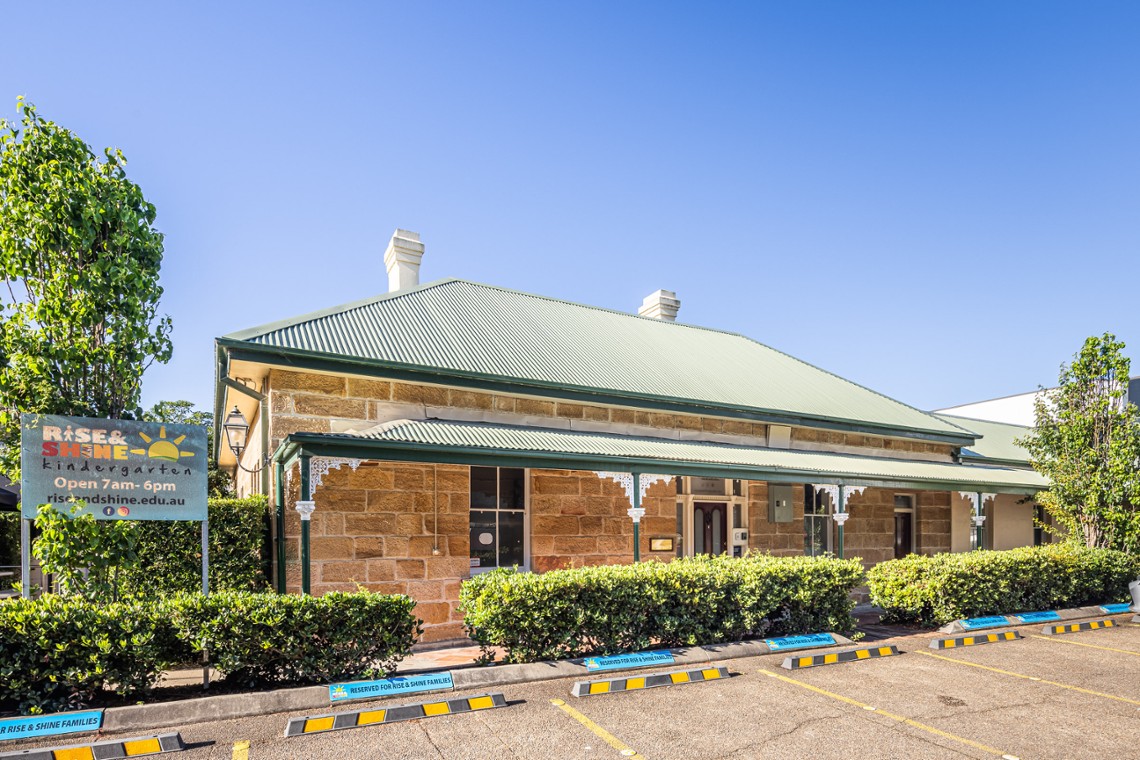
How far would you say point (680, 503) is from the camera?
15.1 meters

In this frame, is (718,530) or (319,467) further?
(718,530)

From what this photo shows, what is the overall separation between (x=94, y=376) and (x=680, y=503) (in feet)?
35.5

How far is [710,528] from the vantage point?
51.2 ft

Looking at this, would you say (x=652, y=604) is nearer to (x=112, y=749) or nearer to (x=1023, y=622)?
(x=112, y=749)

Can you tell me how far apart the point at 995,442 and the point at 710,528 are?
1344cm

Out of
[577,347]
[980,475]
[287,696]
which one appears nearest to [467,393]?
[577,347]

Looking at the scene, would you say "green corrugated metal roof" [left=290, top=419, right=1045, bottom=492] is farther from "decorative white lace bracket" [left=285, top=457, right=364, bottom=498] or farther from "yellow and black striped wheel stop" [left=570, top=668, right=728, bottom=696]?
"yellow and black striped wheel stop" [left=570, top=668, right=728, bottom=696]

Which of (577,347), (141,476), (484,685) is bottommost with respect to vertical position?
(484,685)

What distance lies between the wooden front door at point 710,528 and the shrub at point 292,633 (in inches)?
339

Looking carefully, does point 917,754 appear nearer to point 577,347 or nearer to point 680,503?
point 680,503

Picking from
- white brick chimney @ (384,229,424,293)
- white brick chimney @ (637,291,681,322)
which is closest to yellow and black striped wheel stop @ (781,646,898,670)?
white brick chimney @ (384,229,424,293)

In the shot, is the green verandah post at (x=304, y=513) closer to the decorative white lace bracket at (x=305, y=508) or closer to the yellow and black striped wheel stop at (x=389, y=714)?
the decorative white lace bracket at (x=305, y=508)

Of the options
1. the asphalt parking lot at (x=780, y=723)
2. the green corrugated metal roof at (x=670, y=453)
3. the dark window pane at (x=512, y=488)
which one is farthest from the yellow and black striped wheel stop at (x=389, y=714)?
the dark window pane at (x=512, y=488)

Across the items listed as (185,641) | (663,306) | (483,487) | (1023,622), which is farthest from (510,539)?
(663,306)
